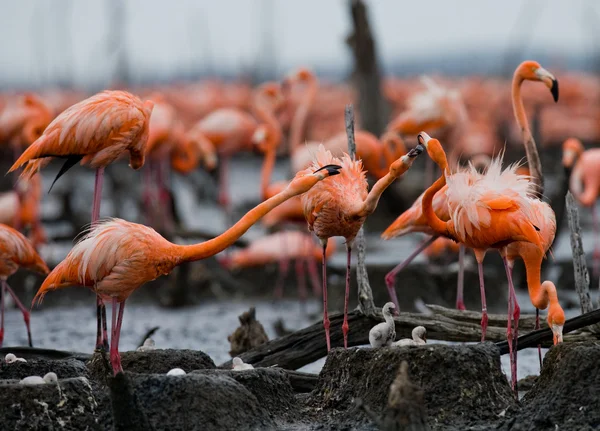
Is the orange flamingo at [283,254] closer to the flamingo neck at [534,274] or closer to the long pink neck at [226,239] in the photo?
the flamingo neck at [534,274]

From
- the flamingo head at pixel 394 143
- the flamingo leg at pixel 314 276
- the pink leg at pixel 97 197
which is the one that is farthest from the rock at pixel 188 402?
the flamingo leg at pixel 314 276

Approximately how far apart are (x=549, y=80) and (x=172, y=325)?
4696 millimetres

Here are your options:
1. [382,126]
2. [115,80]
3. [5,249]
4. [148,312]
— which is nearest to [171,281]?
[148,312]

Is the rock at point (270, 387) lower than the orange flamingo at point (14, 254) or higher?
lower

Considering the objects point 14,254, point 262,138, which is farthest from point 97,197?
point 262,138

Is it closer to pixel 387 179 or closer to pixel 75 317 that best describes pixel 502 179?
pixel 387 179

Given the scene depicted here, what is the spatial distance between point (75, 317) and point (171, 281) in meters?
1.11

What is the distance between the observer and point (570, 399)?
5.38 m

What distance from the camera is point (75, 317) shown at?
11.4 m

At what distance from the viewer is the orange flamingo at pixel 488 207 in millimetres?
6379

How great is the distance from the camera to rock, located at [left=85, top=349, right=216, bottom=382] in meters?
6.34

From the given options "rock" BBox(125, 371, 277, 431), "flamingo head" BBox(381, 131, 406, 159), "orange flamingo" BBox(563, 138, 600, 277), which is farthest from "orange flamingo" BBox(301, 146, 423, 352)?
"orange flamingo" BBox(563, 138, 600, 277)

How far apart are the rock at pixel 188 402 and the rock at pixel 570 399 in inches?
55.3

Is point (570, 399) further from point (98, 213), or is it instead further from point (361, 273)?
point (98, 213)
